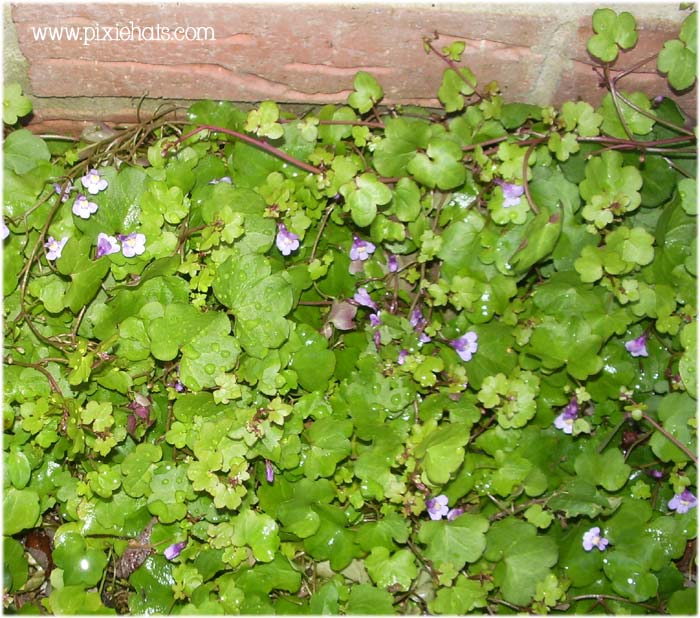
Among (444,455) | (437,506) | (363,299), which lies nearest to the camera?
(444,455)

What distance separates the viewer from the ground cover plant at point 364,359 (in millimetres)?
2080

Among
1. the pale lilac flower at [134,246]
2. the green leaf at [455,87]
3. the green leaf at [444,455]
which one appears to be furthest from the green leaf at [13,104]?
the green leaf at [444,455]

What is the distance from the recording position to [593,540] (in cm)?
214

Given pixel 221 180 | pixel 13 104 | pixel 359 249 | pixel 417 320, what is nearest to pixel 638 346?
pixel 417 320

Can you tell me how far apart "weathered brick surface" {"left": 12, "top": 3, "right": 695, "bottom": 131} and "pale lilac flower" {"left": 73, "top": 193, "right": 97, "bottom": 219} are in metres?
0.37

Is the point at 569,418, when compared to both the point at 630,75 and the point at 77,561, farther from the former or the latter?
the point at 77,561

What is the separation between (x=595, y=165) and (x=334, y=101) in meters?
0.76

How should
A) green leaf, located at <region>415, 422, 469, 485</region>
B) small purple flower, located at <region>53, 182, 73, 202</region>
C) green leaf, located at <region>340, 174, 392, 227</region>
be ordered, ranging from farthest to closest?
1. small purple flower, located at <region>53, 182, 73, 202</region>
2. green leaf, located at <region>340, 174, 392, 227</region>
3. green leaf, located at <region>415, 422, 469, 485</region>

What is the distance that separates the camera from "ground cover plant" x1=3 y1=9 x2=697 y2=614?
6.82 feet

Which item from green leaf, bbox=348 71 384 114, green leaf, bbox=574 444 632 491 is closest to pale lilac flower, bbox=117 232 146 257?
green leaf, bbox=348 71 384 114

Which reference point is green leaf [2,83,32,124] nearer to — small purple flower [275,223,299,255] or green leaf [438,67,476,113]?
small purple flower [275,223,299,255]

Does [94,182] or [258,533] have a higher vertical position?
[94,182]

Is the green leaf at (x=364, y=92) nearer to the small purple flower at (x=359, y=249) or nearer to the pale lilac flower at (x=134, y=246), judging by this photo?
the small purple flower at (x=359, y=249)

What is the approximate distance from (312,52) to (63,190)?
31.0 inches
